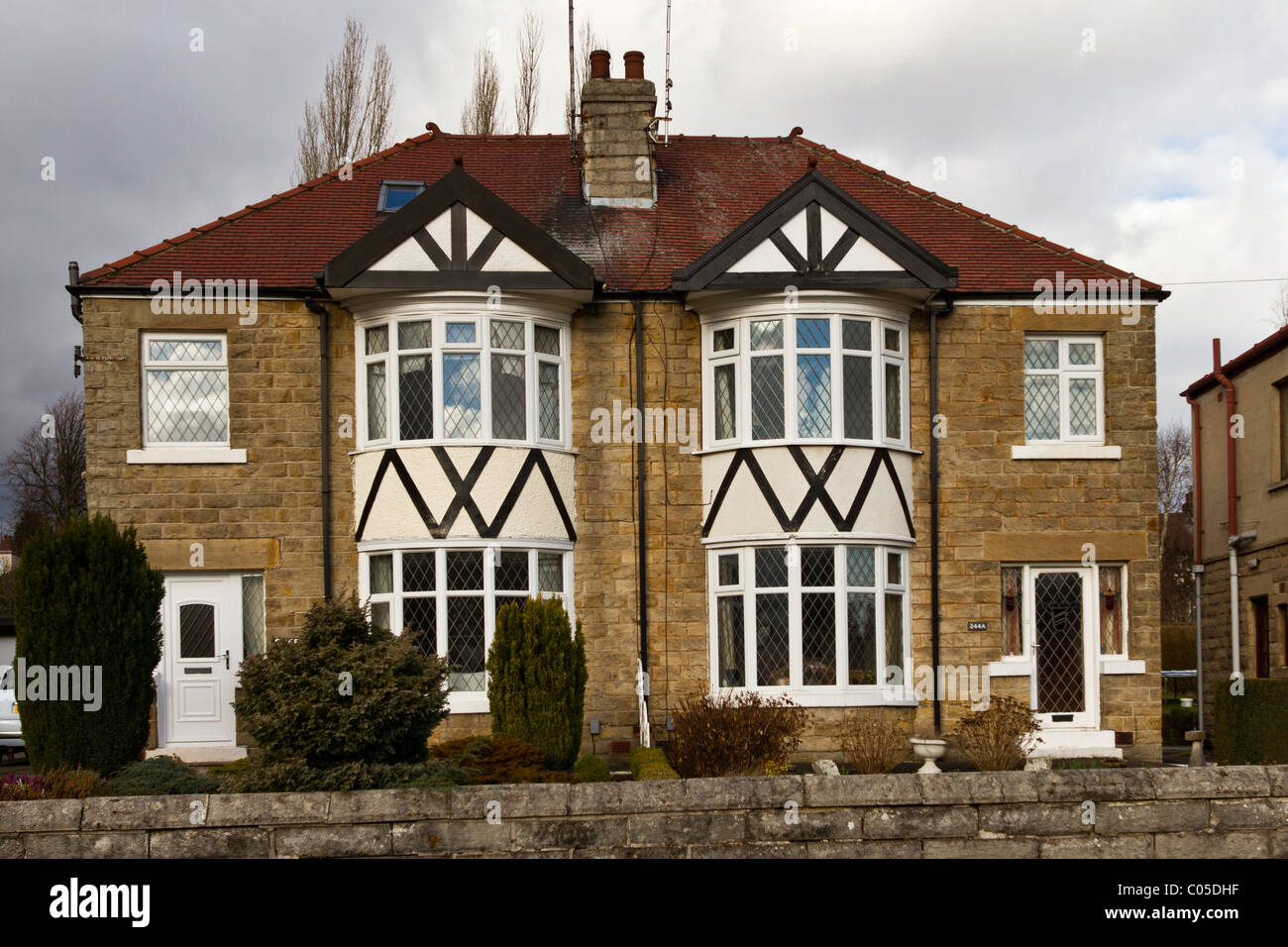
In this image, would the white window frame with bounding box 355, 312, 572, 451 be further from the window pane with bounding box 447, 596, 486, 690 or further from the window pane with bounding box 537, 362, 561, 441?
the window pane with bounding box 447, 596, 486, 690

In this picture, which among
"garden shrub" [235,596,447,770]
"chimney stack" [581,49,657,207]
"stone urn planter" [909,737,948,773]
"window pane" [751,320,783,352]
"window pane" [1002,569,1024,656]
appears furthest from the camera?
"chimney stack" [581,49,657,207]

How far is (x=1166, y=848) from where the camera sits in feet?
34.3

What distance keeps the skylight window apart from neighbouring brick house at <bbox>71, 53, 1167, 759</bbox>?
120cm

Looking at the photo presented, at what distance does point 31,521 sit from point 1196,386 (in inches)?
1342

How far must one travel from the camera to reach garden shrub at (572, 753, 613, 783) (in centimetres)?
1389

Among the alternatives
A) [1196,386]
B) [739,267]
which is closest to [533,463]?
[739,267]

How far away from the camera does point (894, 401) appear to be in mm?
18188

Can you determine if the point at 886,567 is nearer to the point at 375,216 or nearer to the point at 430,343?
the point at 430,343

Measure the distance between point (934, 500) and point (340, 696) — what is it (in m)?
9.21

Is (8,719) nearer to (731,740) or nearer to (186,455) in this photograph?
(186,455)

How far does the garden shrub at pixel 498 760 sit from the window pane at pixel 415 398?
14.4 ft

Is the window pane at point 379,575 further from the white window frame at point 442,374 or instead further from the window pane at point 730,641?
the window pane at point 730,641

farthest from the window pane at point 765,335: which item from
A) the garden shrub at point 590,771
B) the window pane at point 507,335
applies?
the garden shrub at point 590,771

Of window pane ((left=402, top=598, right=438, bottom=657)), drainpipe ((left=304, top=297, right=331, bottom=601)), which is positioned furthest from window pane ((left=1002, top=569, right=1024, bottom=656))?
drainpipe ((left=304, top=297, right=331, bottom=601))
